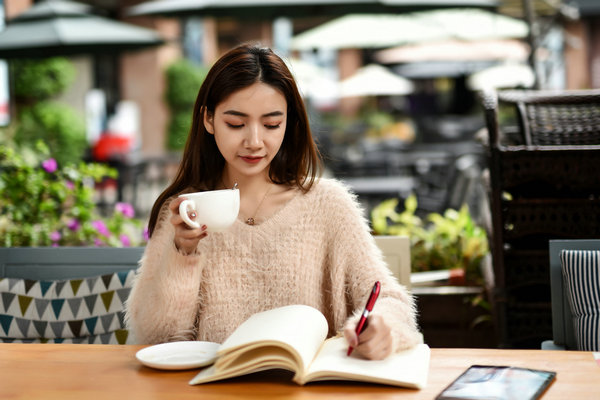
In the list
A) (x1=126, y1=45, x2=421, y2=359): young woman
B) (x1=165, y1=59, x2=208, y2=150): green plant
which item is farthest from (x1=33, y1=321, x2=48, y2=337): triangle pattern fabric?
(x1=165, y1=59, x2=208, y2=150): green plant

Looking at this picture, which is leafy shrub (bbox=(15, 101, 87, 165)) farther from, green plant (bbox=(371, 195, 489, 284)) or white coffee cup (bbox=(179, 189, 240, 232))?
white coffee cup (bbox=(179, 189, 240, 232))

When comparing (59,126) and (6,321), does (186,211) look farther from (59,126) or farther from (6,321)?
(59,126)

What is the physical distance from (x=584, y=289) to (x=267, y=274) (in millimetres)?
903

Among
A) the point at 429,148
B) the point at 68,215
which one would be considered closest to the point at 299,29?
the point at 429,148

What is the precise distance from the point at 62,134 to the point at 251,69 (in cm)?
1009

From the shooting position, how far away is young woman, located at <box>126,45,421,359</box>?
6.59ft

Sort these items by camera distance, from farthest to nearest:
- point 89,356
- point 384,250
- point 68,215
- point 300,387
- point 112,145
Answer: point 112,145 → point 68,215 → point 384,250 → point 89,356 → point 300,387

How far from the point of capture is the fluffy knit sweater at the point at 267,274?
6.66 ft

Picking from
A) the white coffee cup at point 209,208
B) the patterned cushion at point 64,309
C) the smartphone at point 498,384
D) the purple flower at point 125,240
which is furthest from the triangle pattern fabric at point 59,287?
the smartphone at point 498,384

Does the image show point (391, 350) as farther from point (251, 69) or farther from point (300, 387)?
point (251, 69)

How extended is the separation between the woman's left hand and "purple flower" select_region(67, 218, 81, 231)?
2.72 metres

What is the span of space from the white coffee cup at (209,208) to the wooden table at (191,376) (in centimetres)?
33

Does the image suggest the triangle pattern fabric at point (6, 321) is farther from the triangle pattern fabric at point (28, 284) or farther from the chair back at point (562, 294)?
the chair back at point (562, 294)

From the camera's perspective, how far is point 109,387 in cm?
160
